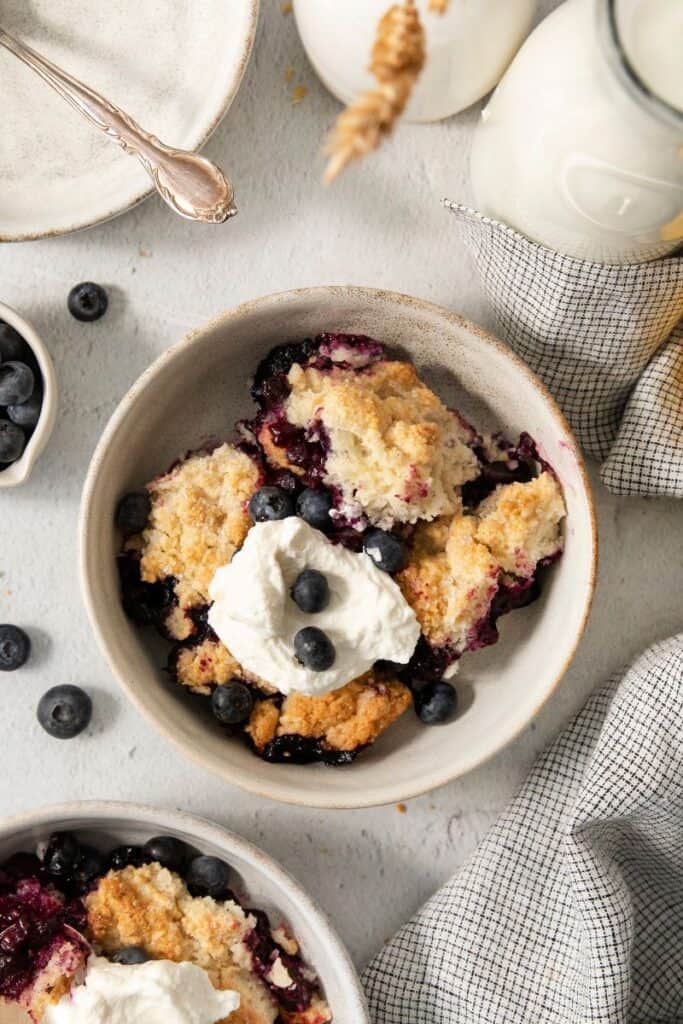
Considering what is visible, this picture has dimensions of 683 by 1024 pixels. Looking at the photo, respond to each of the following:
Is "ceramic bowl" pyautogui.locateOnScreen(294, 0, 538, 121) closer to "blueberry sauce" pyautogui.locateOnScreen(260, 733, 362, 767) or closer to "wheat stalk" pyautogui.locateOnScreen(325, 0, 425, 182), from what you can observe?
"wheat stalk" pyautogui.locateOnScreen(325, 0, 425, 182)

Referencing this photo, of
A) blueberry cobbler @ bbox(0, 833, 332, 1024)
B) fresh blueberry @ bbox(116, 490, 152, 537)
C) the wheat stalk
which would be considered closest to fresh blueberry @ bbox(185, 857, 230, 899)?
blueberry cobbler @ bbox(0, 833, 332, 1024)

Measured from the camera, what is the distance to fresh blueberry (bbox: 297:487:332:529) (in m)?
1.39

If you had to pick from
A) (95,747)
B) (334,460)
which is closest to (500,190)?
(334,460)

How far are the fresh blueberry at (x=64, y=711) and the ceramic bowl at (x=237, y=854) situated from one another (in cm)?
13

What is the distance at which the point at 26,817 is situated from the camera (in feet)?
4.66

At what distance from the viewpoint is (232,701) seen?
4.64ft

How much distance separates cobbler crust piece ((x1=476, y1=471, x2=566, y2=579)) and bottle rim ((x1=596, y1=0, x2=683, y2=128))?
1.50 ft

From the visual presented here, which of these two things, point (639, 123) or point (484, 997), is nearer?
point (639, 123)

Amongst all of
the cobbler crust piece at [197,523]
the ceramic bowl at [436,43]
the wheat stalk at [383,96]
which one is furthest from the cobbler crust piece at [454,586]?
the wheat stalk at [383,96]

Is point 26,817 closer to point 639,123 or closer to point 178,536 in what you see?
point 178,536

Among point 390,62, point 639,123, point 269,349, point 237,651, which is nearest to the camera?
point 390,62

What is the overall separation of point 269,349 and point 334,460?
0.21 meters

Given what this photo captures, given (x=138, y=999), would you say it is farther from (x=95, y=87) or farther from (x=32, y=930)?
(x=95, y=87)

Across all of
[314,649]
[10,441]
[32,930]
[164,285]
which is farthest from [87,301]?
[32,930]
